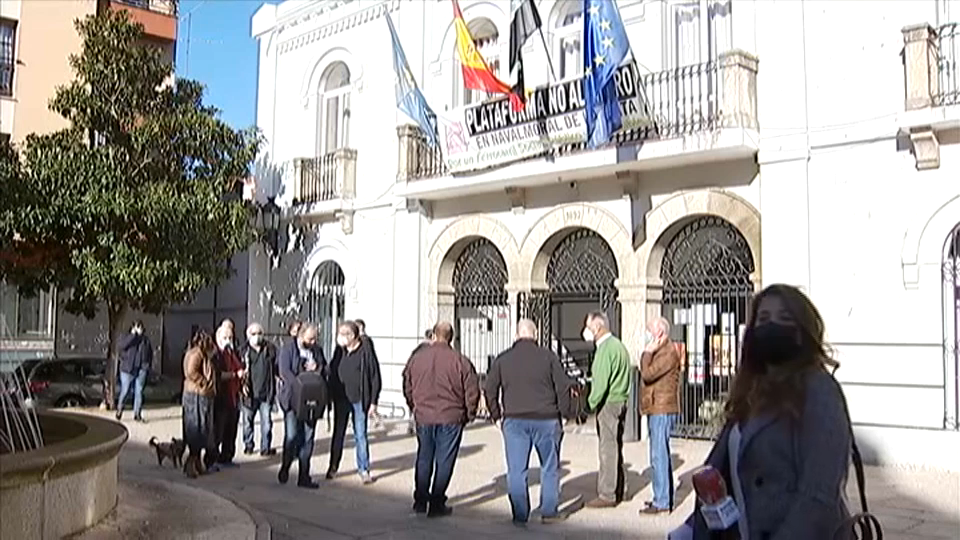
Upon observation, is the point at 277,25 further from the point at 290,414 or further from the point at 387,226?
the point at 290,414

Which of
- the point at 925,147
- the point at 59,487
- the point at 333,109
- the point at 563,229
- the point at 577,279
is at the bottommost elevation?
the point at 59,487

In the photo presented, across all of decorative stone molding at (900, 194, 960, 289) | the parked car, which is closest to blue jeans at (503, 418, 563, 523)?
decorative stone molding at (900, 194, 960, 289)

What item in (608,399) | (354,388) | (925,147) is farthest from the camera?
(925,147)

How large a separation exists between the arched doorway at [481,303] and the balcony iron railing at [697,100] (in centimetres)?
332

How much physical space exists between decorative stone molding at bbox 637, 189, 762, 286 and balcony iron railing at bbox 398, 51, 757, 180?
1.01 meters

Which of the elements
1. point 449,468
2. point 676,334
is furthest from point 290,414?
point 676,334

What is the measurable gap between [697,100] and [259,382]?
7.17m

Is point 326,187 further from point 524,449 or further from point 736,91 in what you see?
point 524,449

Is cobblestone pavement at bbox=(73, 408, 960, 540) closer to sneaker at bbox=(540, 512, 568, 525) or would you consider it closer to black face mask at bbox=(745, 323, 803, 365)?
sneaker at bbox=(540, 512, 568, 525)

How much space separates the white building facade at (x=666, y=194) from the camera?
456 inches

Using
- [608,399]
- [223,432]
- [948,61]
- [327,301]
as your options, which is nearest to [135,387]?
[327,301]

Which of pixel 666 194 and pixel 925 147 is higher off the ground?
pixel 925 147

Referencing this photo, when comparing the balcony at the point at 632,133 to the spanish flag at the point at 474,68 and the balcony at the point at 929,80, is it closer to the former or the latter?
the spanish flag at the point at 474,68

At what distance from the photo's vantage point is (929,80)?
11289 millimetres
